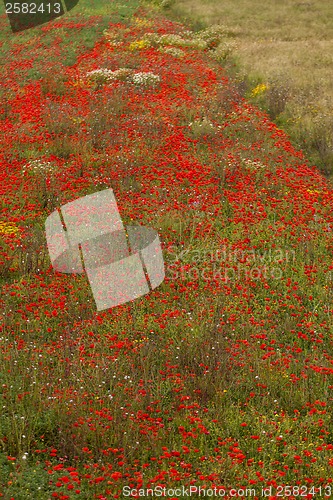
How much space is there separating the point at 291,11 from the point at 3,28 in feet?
42.9

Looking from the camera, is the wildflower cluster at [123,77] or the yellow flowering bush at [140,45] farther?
the yellow flowering bush at [140,45]

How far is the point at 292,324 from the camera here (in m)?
6.96

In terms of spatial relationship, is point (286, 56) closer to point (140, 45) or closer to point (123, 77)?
point (140, 45)

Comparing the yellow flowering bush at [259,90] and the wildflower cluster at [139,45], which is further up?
the wildflower cluster at [139,45]

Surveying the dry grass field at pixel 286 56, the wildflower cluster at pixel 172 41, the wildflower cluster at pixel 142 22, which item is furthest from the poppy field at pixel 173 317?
the wildflower cluster at pixel 142 22

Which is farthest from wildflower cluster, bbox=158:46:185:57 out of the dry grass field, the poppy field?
the poppy field

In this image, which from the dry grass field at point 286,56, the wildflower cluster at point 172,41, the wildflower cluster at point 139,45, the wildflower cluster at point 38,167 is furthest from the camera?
the wildflower cluster at point 172,41

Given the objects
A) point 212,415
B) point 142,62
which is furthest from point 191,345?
point 142,62

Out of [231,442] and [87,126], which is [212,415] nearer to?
[231,442]

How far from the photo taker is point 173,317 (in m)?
7.04

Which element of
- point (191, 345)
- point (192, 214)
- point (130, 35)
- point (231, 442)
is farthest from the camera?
point (130, 35)

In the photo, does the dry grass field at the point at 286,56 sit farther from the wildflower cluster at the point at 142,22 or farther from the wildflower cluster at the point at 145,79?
the wildflower cluster at the point at 145,79

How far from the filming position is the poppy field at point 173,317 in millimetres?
4996

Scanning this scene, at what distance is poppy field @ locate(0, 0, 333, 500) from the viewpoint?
4996mm
